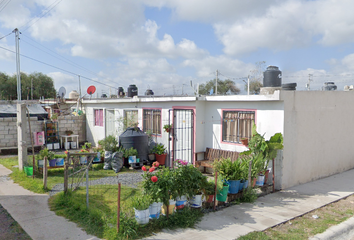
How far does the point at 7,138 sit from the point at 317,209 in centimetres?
1427

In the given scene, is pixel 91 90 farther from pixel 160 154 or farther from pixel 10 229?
pixel 10 229

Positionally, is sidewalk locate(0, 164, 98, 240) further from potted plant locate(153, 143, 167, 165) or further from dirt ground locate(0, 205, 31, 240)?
potted plant locate(153, 143, 167, 165)

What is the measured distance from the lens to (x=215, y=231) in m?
5.52

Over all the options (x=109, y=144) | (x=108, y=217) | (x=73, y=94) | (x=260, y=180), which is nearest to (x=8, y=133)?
(x=109, y=144)

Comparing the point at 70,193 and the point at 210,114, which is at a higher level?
the point at 210,114

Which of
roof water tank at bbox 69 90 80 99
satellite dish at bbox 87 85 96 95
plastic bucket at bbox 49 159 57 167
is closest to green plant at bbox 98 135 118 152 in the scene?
plastic bucket at bbox 49 159 57 167

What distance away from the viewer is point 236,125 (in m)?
9.75

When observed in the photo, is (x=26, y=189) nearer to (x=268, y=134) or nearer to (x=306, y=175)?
(x=268, y=134)

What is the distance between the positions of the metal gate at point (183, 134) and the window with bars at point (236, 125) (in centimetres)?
131

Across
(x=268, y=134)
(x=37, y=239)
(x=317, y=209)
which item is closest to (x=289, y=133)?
(x=268, y=134)

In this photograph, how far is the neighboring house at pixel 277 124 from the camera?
855 cm

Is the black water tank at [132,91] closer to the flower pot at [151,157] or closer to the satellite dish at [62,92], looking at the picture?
the flower pot at [151,157]

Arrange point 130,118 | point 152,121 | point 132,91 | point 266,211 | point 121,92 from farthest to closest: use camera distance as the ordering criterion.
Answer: point 121,92 < point 132,91 < point 130,118 < point 152,121 < point 266,211

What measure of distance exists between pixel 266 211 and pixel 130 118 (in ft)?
29.6
